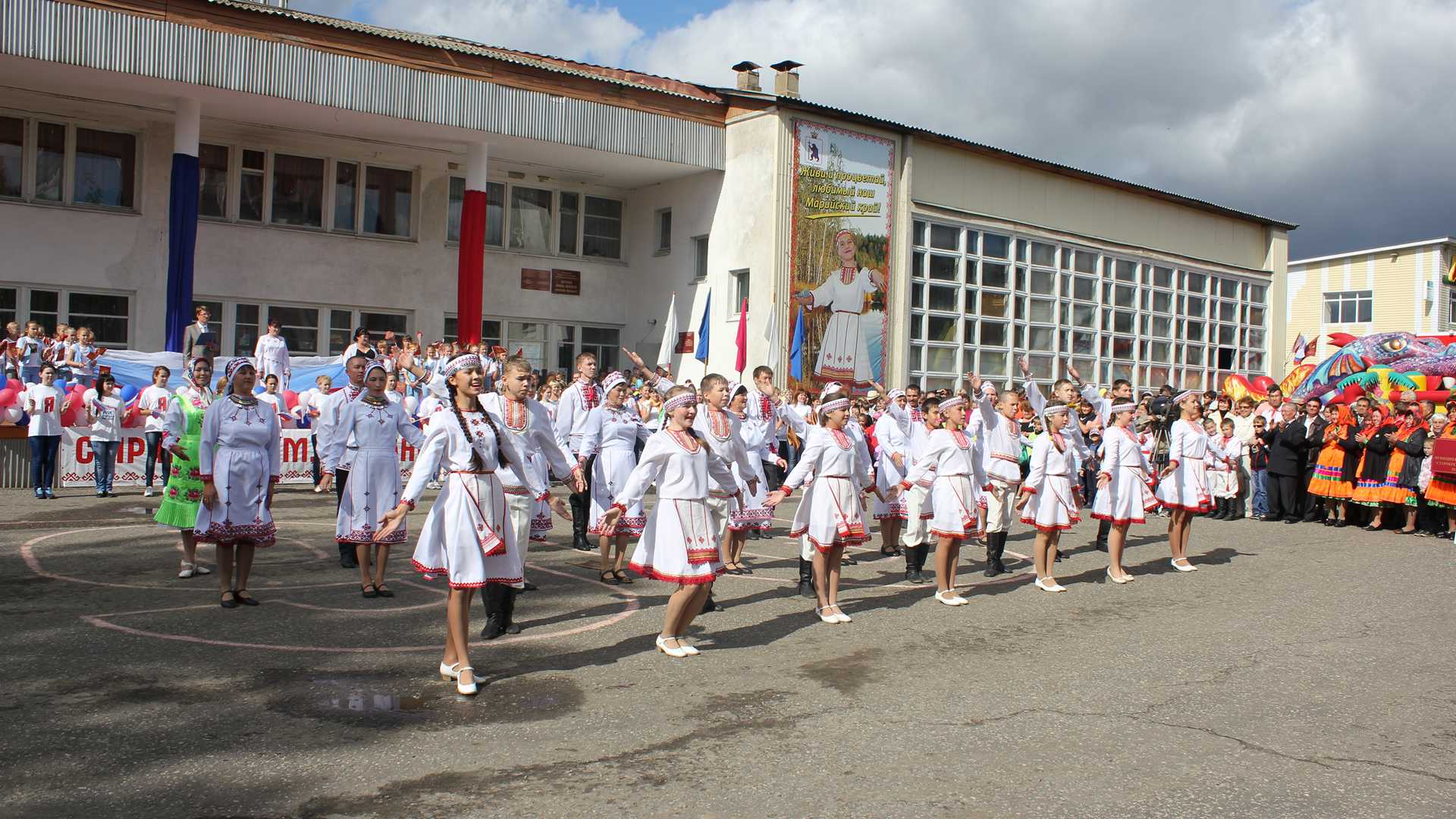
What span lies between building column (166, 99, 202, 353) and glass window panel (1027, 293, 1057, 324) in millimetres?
20698

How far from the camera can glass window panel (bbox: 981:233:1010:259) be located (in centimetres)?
2906

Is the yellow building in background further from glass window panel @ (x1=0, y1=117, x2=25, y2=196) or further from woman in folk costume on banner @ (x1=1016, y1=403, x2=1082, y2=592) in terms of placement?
glass window panel @ (x1=0, y1=117, x2=25, y2=196)

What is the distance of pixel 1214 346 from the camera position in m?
35.7

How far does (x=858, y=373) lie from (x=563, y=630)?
1872cm

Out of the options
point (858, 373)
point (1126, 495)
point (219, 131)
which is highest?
point (219, 131)

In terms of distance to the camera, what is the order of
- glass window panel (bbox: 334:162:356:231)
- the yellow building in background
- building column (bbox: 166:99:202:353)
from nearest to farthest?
building column (bbox: 166:99:202:353), glass window panel (bbox: 334:162:356:231), the yellow building in background

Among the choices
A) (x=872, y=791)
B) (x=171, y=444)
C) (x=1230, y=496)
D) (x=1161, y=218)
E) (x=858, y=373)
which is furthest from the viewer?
(x=1161, y=218)

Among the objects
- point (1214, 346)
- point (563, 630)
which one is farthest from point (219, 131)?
point (1214, 346)

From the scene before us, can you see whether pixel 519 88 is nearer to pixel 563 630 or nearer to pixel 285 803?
pixel 563 630

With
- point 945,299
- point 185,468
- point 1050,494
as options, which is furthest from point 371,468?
point 945,299

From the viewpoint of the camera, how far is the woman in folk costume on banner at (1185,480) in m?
12.0

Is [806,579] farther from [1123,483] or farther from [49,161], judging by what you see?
[49,161]

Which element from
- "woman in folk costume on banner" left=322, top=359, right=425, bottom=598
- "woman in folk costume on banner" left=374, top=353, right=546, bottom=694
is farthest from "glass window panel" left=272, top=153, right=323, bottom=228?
"woman in folk costume on banner" left=374, top=353, right=546, bottom=694

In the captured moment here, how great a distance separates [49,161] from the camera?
2294cm
